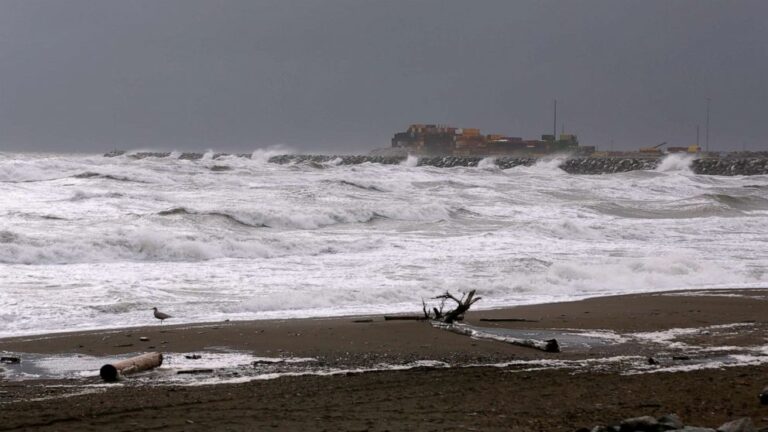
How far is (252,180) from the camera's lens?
3978 centimetres

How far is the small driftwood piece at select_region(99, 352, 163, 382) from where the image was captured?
6.03 metres

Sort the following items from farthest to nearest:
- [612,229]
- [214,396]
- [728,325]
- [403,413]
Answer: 1. [612,229]
2. [728,325]
3. [214,396]
4. [403,413]

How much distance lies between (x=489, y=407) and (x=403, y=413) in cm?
50

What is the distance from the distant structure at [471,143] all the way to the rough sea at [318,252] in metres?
75.9

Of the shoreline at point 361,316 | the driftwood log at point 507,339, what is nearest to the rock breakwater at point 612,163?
the shoreline at point 361,316

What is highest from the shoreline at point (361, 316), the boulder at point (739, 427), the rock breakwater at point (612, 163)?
the rock breakwater at point (612, 163)

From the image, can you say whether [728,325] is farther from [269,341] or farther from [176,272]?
[176,272]

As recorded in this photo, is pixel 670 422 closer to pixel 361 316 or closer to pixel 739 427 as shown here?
pixel 739 427

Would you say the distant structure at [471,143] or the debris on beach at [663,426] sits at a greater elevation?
the distant structure at [471,143]

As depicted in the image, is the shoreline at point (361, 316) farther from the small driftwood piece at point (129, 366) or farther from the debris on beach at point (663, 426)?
the debris on beach at point (663, 426)

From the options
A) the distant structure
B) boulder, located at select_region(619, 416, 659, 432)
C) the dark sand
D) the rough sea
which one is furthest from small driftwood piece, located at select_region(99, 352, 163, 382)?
the distant structure

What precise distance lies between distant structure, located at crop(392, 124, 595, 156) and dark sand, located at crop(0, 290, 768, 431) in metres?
95.9

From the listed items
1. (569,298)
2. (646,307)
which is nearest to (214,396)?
(646,307)

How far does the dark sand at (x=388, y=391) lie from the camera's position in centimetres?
479
